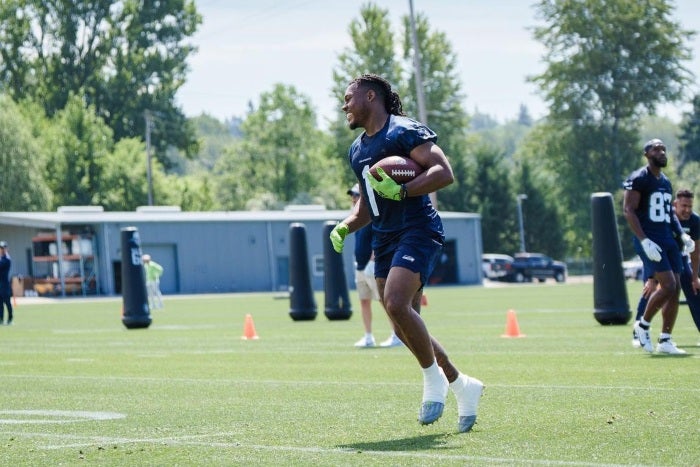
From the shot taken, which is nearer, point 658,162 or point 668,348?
point 658,162

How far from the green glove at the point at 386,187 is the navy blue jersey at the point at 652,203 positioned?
19.9 feet

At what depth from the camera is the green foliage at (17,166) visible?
247ft

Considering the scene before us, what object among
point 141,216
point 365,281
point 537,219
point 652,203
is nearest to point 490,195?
point 537,219

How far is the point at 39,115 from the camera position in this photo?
85375 mm

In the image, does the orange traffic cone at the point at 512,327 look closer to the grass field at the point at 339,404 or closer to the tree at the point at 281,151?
the grass field at the point at 339,404

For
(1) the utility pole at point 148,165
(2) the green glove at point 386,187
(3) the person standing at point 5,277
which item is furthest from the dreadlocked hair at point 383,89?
(1) the utility pole at point 148,165

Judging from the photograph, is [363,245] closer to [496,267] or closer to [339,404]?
[339,404]

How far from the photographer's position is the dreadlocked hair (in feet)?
28.1

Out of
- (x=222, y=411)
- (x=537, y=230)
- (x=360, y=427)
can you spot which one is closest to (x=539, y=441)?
(x=360, y=427)

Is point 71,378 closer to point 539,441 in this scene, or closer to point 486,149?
point 539,441

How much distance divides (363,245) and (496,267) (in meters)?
64.8

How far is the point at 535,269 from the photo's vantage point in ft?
252

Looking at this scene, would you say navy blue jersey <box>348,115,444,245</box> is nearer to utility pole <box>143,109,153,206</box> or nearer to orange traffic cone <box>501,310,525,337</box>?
orange traffic cone <box>501,310,525,337</box>

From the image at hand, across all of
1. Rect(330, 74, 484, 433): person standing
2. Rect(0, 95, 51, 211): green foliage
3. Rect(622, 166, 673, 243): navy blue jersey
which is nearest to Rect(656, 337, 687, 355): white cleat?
Rect(622, 166, 673, 243): navy blue jersey
